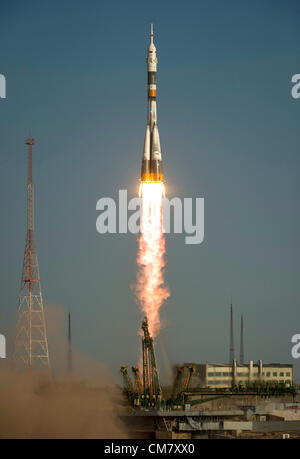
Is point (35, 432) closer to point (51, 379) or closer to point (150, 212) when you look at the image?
point (51, 379)

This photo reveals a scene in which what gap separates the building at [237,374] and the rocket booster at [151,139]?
27634 mm

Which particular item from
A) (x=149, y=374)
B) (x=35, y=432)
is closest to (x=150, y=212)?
(x=149, y=374)

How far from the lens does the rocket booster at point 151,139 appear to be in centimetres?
12506

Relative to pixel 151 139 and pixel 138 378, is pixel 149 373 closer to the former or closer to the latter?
pixel 138 378

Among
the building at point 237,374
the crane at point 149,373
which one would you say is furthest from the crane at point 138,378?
the building at point 237,374

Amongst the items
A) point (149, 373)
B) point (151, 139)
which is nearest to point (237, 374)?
point (149, 373)

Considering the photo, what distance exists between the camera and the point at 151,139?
12631 centimetres

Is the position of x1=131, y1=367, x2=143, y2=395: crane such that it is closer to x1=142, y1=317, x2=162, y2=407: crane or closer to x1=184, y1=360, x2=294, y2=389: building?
x1=142, y1=317, x2=162, y2=407: crane

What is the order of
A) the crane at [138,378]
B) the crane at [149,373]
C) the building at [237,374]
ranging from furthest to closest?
the building at [237,374], the crane at [138,378], the crane at [149,373]

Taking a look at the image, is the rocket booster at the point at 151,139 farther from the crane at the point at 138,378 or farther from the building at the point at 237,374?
the building at the point at 237,374

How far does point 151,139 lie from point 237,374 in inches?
1333

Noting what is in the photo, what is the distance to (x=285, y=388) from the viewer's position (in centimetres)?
14200

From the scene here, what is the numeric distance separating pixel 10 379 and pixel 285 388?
1155 inches

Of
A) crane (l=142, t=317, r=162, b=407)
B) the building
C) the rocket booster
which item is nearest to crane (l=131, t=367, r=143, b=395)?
crane (l=142, t=317, r=162, b=407)
